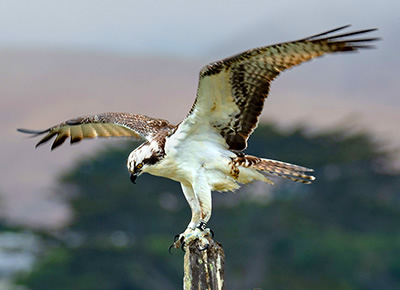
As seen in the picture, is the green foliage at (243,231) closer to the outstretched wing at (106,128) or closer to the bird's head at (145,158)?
the outstretched wing at (106,128)

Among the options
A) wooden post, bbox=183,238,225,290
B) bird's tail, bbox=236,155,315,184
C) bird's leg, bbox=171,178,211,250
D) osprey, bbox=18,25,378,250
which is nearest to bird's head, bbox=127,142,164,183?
osprey, bbox=18,25,378,250

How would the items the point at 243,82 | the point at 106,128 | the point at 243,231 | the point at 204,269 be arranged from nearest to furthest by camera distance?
the point at 204,269 → the point at 243,82 → the point at 106,128 → the point at 243,231

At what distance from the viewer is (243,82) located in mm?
7238

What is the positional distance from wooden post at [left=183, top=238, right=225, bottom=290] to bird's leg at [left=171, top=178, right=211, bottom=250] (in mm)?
137

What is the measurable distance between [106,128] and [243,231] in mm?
27456

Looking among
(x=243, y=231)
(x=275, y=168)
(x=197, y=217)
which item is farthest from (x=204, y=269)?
(x=243, y=231)

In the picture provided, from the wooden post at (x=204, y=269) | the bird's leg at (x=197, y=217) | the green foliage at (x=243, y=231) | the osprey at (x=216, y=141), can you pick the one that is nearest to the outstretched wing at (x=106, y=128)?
the osprey at (x=216, y=141)

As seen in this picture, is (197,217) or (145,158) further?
(145,158)

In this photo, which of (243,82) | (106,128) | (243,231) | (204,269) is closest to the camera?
(204,269)

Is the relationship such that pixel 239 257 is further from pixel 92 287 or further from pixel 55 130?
pixel 55 130

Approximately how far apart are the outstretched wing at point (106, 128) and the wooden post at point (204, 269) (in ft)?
5.48

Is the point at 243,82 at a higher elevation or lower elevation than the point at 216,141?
higher

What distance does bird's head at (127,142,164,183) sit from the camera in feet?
24.7

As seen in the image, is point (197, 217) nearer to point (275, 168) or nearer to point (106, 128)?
point (275, 168)
